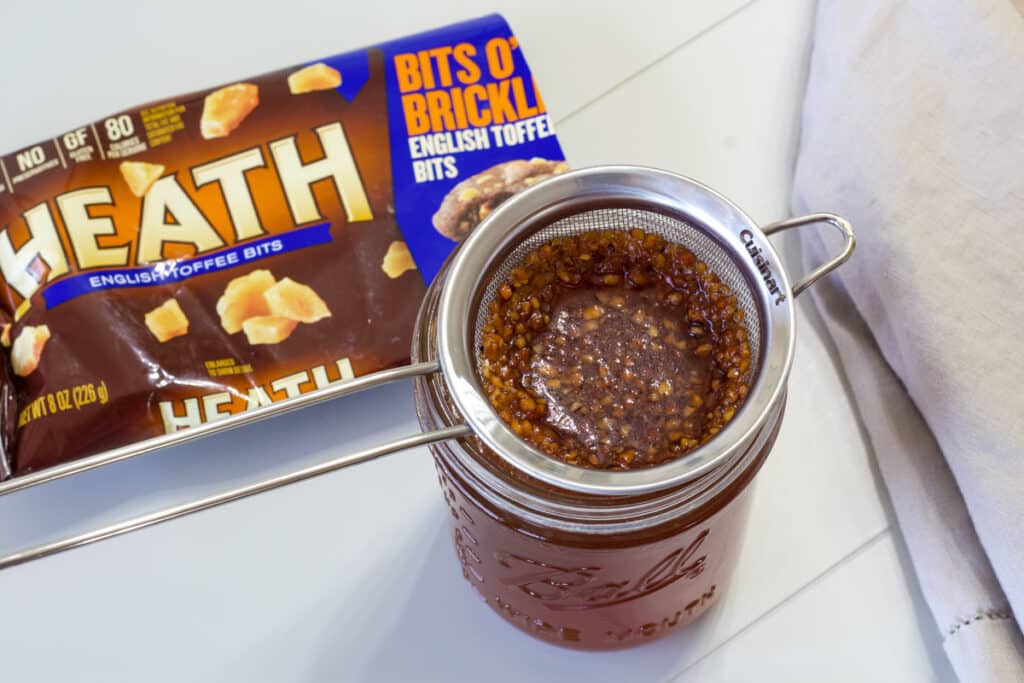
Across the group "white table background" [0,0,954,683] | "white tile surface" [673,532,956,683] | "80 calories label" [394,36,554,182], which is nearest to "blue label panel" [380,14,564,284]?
"80 calories label" [394,36,554,182]

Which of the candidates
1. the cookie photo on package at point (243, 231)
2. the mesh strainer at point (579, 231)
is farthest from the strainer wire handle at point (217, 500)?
the cookie photo on package at point (243, 231)

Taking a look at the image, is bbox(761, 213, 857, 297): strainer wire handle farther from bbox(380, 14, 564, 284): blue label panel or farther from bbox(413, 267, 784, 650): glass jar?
bbox(380, 14, 564, 284): blue label panel

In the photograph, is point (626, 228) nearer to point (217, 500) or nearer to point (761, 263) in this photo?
point (761, 263)

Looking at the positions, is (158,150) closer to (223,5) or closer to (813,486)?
(223,5)

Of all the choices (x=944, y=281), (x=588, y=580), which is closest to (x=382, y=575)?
(x=588, y=580)

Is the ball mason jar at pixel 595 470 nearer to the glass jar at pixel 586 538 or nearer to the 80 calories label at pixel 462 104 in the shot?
the glass jar at pixel 586 538
